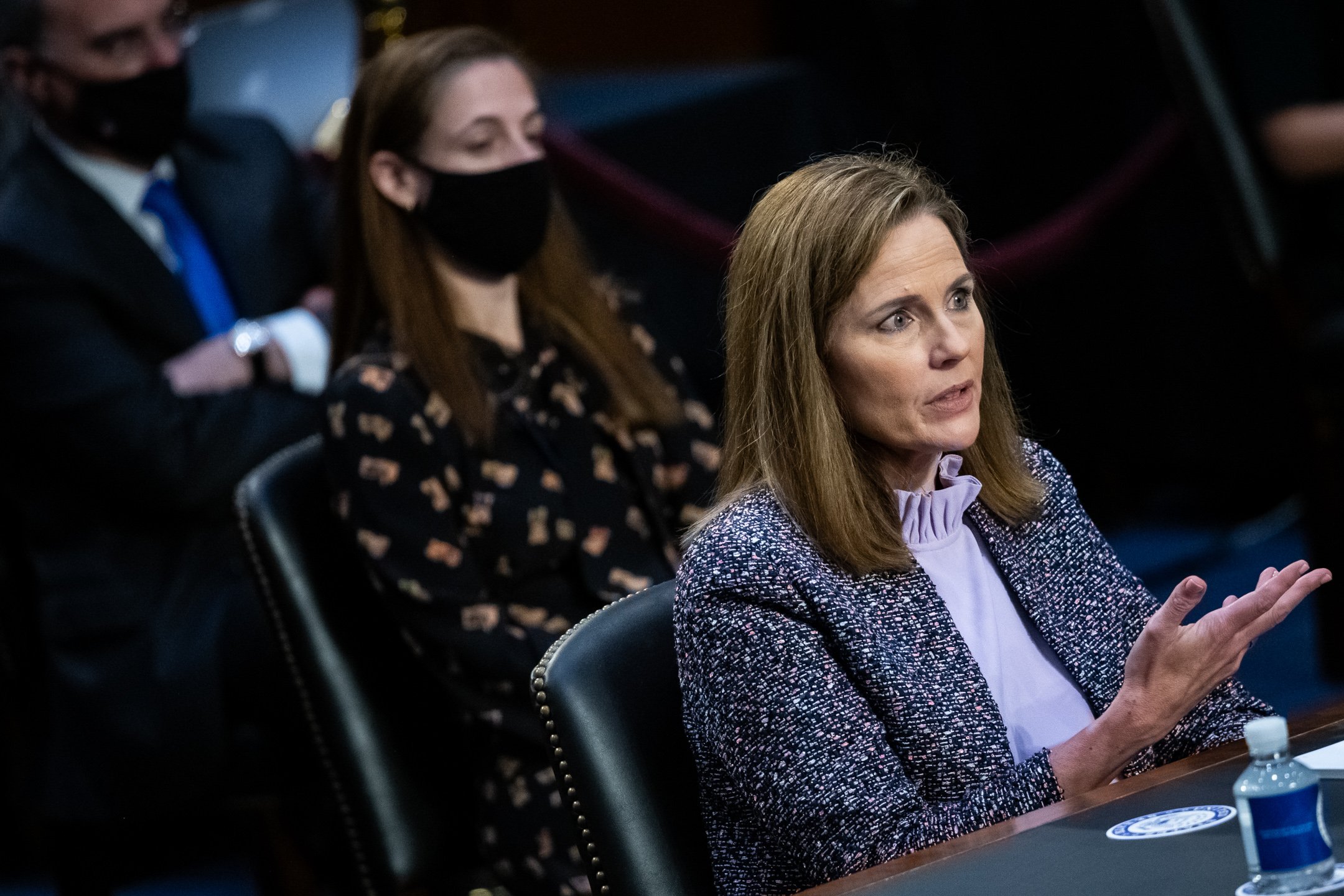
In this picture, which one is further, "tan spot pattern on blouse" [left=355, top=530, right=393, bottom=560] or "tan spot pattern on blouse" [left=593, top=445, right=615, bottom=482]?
"tan spot pattern on blouse" [left=593, top=445, right=615, bottom=482]

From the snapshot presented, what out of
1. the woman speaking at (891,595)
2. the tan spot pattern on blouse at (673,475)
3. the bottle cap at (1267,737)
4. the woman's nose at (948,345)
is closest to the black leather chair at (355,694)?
the tan spot pattern on blouse at (673,475)

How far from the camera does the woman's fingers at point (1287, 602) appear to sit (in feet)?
4.84

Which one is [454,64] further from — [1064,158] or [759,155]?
[1064,158]

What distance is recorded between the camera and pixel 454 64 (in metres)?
2.74

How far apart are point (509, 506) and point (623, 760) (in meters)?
0.98

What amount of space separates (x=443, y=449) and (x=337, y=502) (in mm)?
188

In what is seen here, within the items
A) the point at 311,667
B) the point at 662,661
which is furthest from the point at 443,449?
the point at 662,661

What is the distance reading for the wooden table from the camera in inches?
48.5

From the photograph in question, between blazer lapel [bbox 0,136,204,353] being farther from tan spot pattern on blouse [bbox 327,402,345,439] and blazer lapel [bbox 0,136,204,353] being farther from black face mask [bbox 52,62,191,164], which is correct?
tan spot pattern on blouse [bbox 327,402,345,439]

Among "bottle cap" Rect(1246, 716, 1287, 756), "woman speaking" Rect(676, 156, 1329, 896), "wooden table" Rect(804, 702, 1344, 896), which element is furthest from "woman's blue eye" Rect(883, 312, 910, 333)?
"bottle cap" Rect(1246, 716, 1287, 756)

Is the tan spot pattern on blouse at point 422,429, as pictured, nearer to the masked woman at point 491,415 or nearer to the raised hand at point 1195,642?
the masked woman at point 491,415

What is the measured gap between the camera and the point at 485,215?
272 centimetres

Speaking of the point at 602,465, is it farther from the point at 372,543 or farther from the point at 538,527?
the point at 372,543

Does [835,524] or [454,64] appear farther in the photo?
[454,64]
